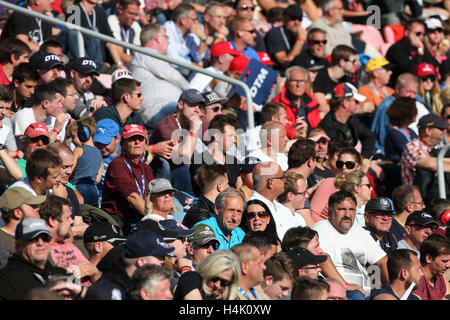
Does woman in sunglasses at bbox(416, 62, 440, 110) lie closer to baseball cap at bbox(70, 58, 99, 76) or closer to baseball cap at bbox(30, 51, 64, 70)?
baseball cap at bbox(70, 58, 99, 76)

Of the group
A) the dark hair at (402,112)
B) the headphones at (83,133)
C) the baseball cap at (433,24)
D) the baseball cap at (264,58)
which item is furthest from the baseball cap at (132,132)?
the baseball cap at (433,24)

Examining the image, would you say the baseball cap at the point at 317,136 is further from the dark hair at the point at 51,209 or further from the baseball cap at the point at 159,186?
the dark hair at the point at 51,209

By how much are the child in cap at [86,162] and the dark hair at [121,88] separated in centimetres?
81

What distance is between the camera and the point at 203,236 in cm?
818

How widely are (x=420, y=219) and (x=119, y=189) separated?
322 centimetres

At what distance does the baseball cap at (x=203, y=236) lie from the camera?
8148mm

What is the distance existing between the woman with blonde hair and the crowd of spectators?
22 mm

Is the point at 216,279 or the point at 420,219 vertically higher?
the point at 216,279

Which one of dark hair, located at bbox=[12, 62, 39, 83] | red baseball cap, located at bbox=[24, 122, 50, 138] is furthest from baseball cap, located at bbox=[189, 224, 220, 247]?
dark hair, located at bbox=[12, 62, 39, 83]

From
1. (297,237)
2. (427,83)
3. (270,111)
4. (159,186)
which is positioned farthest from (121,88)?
(427,83)

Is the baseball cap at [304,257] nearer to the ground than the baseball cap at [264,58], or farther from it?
farther from it

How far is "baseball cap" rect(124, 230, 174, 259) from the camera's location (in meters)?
6.88

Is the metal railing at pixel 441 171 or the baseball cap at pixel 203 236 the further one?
the metal railing at pixel 441 171

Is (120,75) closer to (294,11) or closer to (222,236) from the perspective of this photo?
(222,236)
